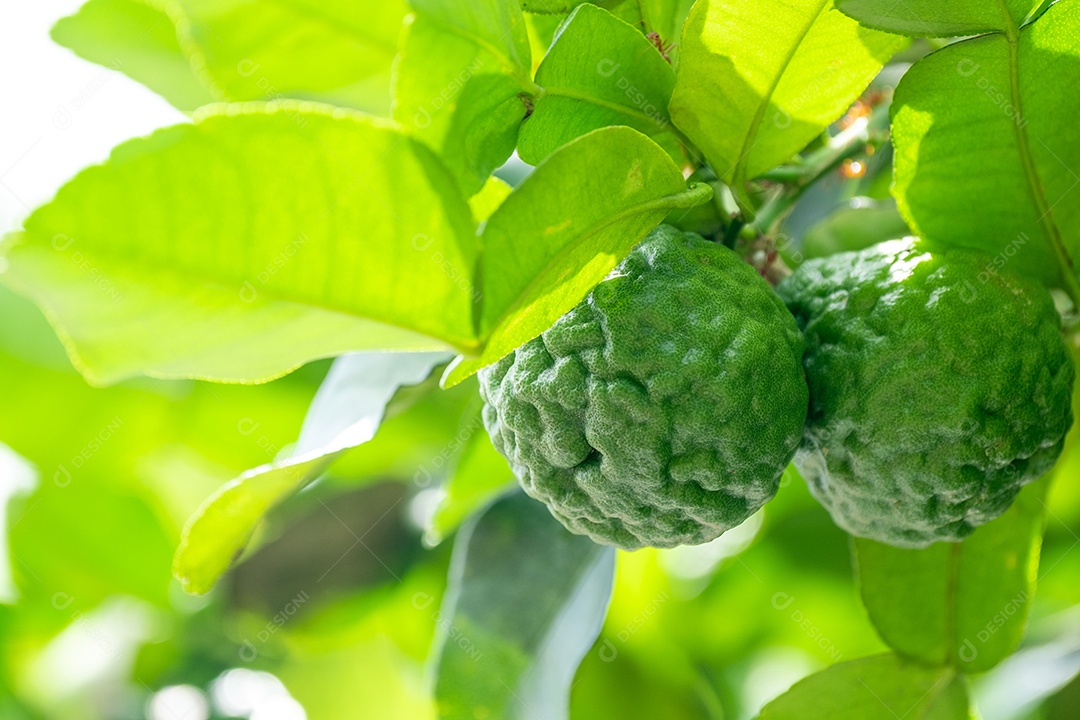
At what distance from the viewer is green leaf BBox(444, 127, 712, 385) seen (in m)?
0.62

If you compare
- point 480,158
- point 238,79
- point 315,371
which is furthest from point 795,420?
point 315,371

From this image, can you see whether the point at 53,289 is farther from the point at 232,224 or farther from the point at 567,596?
the point at 567,596

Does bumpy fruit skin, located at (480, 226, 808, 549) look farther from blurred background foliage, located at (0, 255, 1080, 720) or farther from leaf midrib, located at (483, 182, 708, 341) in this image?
blurred background foliage, located at (0, 255, 1080, 720)

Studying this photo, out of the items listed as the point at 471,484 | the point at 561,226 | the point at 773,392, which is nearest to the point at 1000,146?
the point at 773,392

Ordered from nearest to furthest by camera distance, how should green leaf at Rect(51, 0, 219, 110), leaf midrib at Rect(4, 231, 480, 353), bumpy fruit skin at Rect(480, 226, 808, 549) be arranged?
leaf midrib at Rect(4, 231, 480, 353)
bumpy fruit skin at Rect(480, 226, 808, 549)
green leaf at Rect(51, 0, 219, 110)

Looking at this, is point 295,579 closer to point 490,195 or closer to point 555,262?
point 490,195

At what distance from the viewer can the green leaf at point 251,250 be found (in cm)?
54

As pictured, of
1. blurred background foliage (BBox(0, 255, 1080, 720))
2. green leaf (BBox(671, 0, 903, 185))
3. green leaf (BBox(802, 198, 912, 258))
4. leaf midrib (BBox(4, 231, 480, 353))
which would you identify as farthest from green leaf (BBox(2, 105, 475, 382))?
blurred background foliage (BBox(0, 255, 1080, 720))

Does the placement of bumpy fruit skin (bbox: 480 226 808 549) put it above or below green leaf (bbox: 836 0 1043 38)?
below

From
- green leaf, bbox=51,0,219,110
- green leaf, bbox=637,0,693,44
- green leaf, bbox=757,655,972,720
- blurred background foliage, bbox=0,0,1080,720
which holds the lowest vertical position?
blurred background foliage, bbox=0,0,1080,720

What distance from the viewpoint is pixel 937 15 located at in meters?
0.71

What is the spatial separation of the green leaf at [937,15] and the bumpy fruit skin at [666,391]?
0.69 feet

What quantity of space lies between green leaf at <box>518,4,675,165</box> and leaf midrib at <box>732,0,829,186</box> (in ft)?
0.25

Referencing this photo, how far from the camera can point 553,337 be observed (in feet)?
2.51
